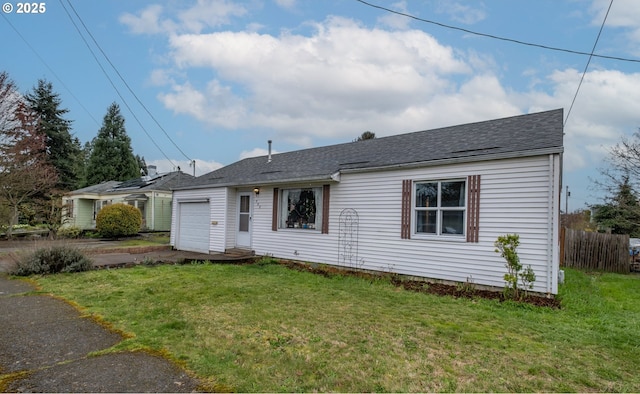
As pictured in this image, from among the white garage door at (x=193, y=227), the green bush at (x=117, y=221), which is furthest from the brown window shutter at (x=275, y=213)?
the green bush at (x=117, y=221)

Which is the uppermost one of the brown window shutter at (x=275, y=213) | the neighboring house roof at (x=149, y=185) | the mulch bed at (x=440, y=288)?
the neighboring house roof at (x=149, y=185)

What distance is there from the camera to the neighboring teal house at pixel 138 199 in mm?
21891

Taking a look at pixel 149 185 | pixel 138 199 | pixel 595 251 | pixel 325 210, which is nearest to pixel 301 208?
pixel 325 210

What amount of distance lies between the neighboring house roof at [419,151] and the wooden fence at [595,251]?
19.6 ft

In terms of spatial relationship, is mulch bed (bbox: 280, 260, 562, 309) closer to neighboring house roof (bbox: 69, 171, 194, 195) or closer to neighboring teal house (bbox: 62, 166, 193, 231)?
neighboring teal house (bbox: 62, 166, 193, 231)

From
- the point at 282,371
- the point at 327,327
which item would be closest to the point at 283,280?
the point at 327,327

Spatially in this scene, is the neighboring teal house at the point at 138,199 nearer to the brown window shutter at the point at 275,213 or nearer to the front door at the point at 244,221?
the front door at the point at 244,221

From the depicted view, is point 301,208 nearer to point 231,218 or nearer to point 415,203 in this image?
point 231,218

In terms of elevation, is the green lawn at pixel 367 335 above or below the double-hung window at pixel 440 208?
below

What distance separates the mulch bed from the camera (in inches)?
247

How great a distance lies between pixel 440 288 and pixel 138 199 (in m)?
19.9

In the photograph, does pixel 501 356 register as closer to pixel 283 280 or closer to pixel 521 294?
pixel 521 294

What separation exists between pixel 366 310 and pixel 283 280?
3.07 meters

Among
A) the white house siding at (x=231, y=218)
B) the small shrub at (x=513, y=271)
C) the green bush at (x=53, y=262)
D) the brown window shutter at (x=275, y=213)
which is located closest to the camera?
the small shrub at (x=513, y=271)
